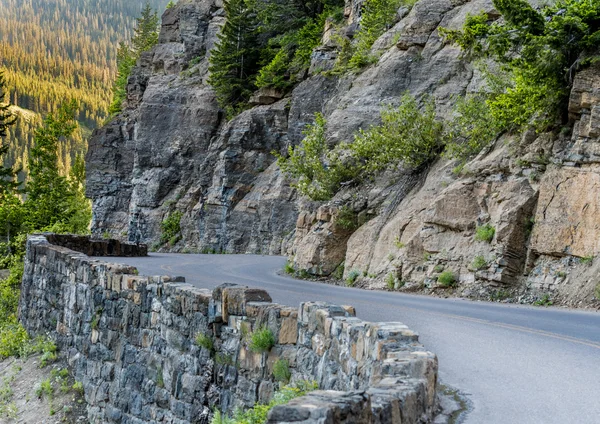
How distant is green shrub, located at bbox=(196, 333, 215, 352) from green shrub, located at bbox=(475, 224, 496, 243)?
9103 millimetres

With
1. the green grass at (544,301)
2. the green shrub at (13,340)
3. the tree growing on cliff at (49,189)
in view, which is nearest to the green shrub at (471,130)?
the green grass at (544,301)

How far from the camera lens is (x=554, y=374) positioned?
23.7 feet

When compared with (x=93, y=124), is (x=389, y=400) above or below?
below

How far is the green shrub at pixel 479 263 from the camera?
1592 cm

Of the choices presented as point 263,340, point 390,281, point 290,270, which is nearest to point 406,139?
point 390,281

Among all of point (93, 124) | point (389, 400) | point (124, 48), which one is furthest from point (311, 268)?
point (93, 124)

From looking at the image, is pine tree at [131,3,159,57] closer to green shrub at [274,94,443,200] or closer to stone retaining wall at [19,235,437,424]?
green shrub at [274,94,443,200]

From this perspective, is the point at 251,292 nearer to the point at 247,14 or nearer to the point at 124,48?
the point at 247,14

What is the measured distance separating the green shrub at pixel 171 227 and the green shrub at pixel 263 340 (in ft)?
120

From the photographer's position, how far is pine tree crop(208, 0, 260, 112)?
4650 cm

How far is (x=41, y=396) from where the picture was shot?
14.6m

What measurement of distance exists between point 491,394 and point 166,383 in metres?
5.96

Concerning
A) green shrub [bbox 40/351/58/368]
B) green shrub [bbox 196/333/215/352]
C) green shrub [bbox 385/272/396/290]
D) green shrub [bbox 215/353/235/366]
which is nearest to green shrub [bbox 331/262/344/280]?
green shrub [bbox 385/272/396/290]

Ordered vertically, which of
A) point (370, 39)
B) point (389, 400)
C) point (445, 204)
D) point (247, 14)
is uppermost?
point (247, 14)
